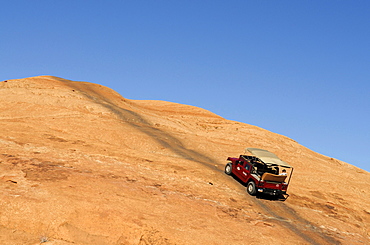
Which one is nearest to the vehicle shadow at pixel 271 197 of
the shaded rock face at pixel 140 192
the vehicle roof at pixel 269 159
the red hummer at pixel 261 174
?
the red hummer at pixel 261 174

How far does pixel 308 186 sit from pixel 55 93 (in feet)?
97.9

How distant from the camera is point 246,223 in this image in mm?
13305

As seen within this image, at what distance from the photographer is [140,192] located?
14156mm

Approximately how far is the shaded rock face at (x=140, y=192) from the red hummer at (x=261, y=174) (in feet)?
2.01

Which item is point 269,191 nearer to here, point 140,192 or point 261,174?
point 261,174

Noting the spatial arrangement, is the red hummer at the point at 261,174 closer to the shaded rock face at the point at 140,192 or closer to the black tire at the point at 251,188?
the black tire at the point at 251,188

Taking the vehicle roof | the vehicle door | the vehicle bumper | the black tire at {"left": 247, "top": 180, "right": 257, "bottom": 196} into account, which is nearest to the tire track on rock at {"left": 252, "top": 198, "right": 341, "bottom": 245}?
the black tire at {"left": 247, "top": 180, "right": 257, "bottom": 196}

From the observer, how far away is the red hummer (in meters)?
16.9

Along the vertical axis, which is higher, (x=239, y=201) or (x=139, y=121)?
(x=139, y=121)

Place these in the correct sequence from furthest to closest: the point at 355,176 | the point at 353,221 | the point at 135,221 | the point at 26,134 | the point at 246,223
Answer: the point at 355,176 → the point at 26,134 → the point at 353,221 → the point at 246,223 → the point at 135,221

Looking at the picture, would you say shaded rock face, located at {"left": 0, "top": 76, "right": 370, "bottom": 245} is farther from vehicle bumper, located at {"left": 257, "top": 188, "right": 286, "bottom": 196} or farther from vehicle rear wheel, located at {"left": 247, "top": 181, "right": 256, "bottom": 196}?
vehicle bumper, located at {"left": 257, "top": 188, "right": 286, "bottom": 196}

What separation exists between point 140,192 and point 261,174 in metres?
7.50

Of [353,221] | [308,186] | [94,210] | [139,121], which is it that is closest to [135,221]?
[94,210]

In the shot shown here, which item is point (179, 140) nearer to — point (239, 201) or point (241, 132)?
point (241, 132)
